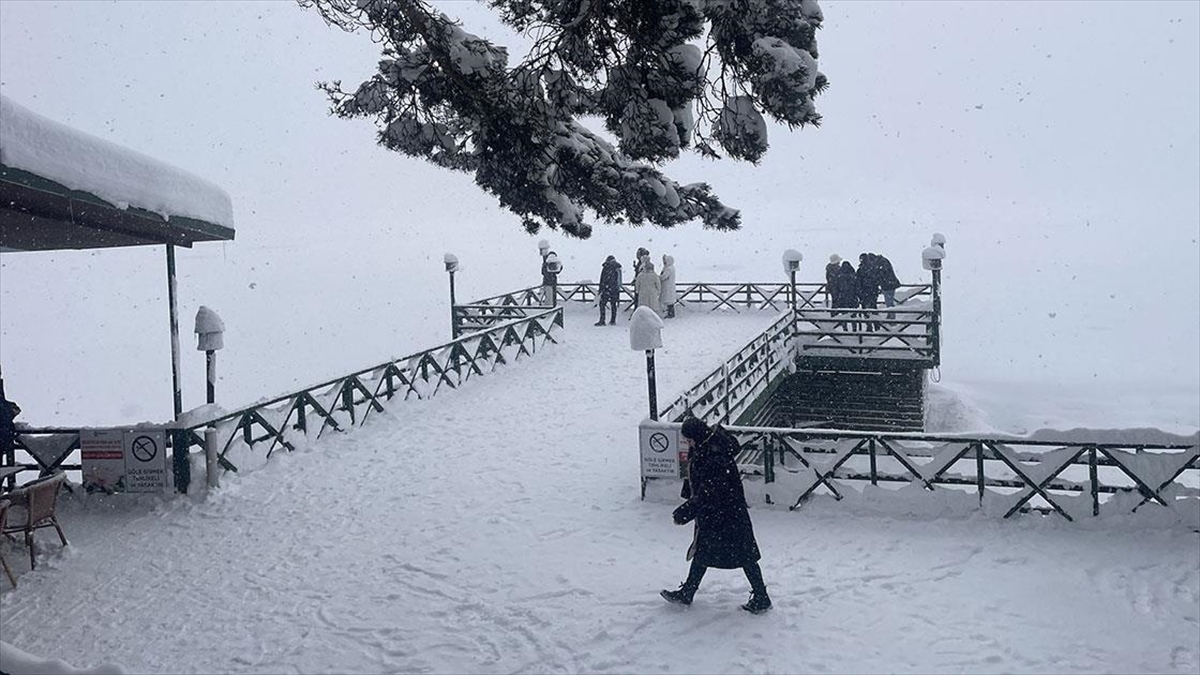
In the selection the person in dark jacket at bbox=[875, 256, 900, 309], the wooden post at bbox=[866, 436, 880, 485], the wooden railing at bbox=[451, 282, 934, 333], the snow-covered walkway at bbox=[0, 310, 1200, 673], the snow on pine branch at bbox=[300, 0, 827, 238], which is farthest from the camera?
the wooden railing at bbox=[451, 282, 934, 333]

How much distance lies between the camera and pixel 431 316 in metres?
99.1

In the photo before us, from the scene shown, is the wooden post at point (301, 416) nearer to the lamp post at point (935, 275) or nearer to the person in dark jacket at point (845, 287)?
the person in dark jacket at point (845, 287)

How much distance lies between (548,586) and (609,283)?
16129mm

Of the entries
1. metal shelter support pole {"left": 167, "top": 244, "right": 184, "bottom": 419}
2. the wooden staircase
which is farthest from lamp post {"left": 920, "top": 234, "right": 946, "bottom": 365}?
metal shelter support pole {"left": 167, "top": 244, "right": 184, "bottom": 419}

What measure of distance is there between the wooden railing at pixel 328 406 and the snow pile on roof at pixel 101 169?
2669 millimetres

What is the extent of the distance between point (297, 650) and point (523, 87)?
4636 mm

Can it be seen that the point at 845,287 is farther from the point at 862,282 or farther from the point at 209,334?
→ the point at 209,334

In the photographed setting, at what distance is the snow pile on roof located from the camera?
7.58 m

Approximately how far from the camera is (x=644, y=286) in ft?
72.7

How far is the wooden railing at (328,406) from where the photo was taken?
11.5 m

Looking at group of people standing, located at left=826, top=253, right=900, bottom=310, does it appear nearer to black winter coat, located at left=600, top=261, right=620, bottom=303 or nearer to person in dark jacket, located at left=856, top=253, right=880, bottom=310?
person in dark jacket, located at left=856, top=253, right=880, bottom=310

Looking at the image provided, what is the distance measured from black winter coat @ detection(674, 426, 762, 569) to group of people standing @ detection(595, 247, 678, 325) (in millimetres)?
14710

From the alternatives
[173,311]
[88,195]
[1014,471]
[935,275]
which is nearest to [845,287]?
[935,275]

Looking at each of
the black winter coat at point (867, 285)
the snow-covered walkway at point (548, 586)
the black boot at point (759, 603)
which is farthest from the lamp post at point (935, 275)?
the black boot at point (759, 603)
